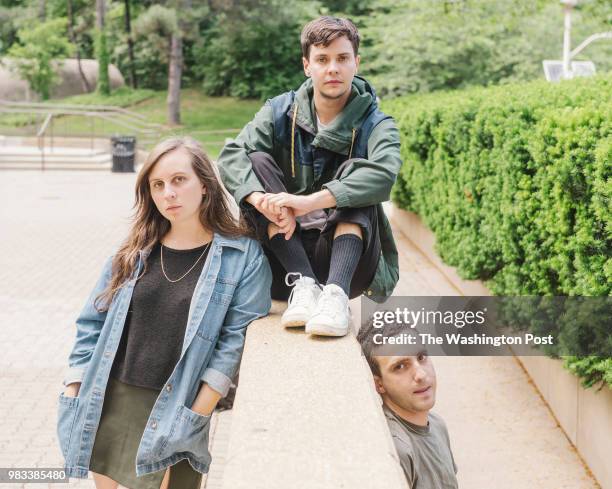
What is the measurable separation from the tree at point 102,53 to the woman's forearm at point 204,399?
41.1 metres

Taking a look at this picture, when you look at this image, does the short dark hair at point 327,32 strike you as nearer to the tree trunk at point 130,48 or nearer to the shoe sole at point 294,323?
the shoe sole at point 294,323

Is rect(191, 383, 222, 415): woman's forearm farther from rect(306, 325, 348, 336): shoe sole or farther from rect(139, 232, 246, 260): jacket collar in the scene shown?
rect(139, 232, 246, 260): jacket collar

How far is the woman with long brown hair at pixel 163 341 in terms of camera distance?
3.20 m

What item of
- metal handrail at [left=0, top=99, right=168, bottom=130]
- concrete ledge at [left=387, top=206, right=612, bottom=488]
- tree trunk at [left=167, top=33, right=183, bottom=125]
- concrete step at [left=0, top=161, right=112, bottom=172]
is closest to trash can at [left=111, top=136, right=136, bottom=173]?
concrete step at [left=0, top=161, right=112, bottom=172]

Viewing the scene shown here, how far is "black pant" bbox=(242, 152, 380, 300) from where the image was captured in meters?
3.74

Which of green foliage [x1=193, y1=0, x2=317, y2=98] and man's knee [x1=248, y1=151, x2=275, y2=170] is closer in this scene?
man's knee [x1=248, y1=151, x2=275, y2=170]

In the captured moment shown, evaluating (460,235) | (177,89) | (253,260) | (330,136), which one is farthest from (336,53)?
(177,89)

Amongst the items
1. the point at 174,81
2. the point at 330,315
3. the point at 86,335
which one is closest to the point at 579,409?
the point at 330,315

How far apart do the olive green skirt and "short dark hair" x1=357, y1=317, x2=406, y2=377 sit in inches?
33.6

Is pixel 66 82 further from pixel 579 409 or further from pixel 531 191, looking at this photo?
pixel 579 409

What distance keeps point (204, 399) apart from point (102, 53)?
41.2 m

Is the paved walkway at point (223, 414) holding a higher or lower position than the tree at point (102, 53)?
higher

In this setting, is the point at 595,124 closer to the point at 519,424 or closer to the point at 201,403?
the point at 519,424

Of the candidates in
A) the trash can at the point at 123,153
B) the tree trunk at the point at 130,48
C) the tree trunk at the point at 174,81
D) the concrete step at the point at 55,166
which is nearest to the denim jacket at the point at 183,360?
the trash can at the point at 123,153
